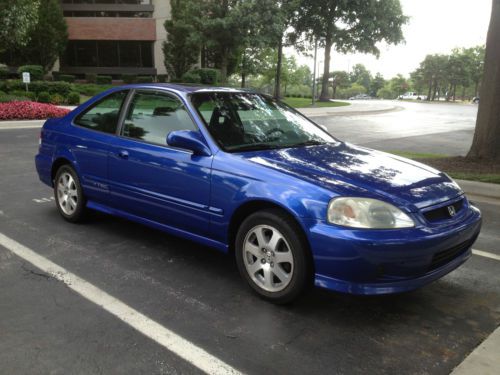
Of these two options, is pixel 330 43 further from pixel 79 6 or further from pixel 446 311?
pixel 446 311

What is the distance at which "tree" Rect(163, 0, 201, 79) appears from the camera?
33000 mm

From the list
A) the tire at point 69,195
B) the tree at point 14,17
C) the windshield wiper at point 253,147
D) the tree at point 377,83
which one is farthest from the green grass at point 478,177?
the tree at point 377,83

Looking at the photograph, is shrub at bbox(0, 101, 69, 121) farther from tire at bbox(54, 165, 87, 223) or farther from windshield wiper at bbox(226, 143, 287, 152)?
windshield wiper at bbox(226, 143, 287, 152)

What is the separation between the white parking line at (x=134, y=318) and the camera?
2749 millimetres

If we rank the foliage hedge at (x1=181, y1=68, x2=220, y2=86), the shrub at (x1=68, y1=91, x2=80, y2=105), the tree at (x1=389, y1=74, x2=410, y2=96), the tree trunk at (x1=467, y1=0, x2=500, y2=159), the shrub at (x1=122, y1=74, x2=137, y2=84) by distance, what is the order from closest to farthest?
the tree trunk at (x1=467, y1=0, x2=500, y2=159) → the shrub at (x1=68, y1=91, x2=80, y2=105) → the foliage hedge at (x1=181, y1=68, x2=220, y2=86) → the shrub at (x1=122, y1=74, x2=137, y2=84) → the tree at (x1=389, y1=74, x2=410, y2=96)

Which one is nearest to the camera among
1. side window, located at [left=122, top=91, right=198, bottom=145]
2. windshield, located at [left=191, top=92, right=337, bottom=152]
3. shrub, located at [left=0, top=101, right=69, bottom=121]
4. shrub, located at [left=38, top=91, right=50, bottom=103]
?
windshield, located at [left=191, top=92, right=337, bottom=152]

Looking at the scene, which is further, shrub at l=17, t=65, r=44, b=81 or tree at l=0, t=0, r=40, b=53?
shrub at l=17, t=65, r=44, b=81

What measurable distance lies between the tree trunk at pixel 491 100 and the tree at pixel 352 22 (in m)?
34.8

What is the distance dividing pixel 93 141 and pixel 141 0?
41.5 m

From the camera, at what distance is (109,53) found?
1688 inches

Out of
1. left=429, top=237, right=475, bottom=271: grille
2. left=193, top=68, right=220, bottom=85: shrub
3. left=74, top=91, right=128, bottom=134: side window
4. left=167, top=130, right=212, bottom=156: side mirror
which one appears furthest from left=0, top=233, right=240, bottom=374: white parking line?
left=193, top=68, right=220, bottom=85: shrub

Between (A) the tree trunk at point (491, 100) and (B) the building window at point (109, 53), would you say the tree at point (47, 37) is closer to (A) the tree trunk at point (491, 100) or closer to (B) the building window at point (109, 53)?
(B) the building window at point (109, 53)

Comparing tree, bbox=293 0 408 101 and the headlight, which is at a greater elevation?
tree, bbox=293 0 408 101

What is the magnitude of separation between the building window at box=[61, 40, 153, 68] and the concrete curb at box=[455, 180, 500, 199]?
38546 mm
